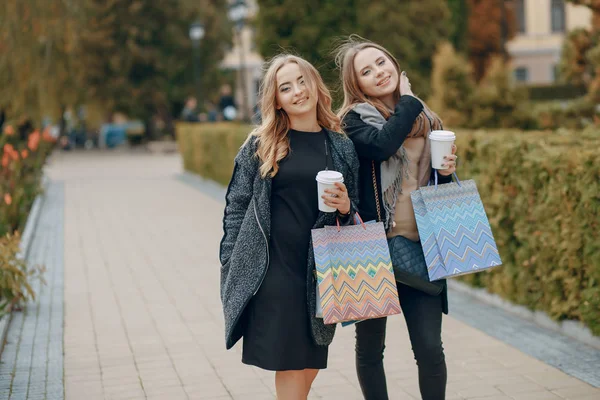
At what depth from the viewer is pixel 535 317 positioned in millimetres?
6293

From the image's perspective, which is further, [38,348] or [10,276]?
[10,276]

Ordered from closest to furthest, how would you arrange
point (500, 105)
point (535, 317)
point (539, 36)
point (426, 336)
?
point (426, 336), point (535, 317), point (500, 105), point (539, 36)

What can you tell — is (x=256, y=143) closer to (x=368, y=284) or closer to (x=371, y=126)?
A: (x=371, y=126)

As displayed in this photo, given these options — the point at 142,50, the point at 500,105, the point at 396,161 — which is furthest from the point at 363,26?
the point at 396,161

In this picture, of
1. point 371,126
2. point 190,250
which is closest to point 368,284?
point 371,126

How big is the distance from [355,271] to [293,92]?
759 millimetres

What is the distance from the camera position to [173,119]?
39.6 metres

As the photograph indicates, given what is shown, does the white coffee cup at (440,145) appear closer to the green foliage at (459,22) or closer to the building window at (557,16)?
the green foliage at (459,22)

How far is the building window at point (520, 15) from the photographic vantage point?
5313cm

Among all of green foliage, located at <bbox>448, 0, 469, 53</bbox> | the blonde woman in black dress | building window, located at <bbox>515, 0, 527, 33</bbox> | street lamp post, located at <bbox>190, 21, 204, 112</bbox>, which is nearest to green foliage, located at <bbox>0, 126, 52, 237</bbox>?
the blonde woman in black dress

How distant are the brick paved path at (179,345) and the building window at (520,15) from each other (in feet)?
149

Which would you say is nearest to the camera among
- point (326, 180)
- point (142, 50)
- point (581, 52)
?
point (326, 180)

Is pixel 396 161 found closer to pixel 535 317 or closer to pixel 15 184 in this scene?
pixel 535 317

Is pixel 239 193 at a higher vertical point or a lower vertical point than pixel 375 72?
lower
